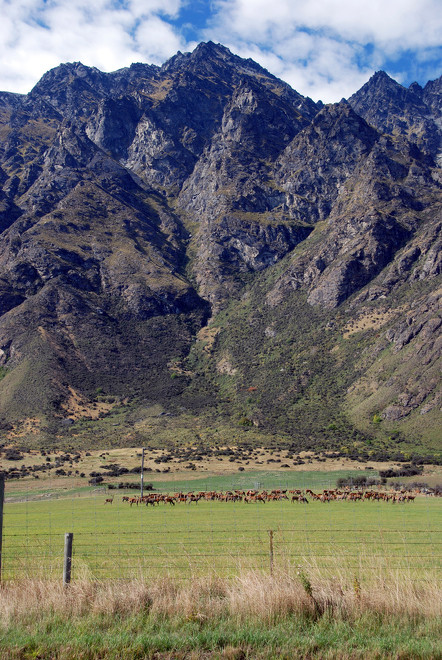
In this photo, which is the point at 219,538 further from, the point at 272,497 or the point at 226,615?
the point at 272,497

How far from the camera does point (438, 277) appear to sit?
127062mm

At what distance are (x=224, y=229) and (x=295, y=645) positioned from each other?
19598 centimetres

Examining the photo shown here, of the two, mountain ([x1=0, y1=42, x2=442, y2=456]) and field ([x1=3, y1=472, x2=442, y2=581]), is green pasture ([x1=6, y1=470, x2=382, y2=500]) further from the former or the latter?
mountain ([x1=0, y1=42, x2=442, y2=456])

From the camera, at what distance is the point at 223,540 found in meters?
19.6

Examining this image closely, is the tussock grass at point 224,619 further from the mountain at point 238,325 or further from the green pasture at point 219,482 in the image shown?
the mountain at point 238,325

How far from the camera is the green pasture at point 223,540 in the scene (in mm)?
13258

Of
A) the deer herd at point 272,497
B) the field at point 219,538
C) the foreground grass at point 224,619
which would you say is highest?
the foreground grass at point 224,619

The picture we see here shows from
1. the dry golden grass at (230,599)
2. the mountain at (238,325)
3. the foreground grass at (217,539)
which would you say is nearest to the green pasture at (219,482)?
the foreground grass at (217,539)

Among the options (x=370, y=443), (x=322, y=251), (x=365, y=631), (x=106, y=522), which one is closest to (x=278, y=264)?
(x=322, y=251)

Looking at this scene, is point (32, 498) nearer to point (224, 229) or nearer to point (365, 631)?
point (365, 631)

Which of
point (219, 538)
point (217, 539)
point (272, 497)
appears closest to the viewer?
point (217, 539)

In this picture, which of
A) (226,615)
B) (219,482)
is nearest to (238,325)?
(219,482)

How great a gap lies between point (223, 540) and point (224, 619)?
11477 millimetres

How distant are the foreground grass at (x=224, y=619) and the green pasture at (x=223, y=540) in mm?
1338
